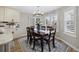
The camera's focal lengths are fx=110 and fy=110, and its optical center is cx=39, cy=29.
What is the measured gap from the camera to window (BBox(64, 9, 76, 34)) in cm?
191

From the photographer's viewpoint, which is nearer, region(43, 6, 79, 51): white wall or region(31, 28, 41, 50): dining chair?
region(43, 6, 79, 51): white wall

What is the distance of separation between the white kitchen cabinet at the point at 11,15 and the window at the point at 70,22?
0.86 metres

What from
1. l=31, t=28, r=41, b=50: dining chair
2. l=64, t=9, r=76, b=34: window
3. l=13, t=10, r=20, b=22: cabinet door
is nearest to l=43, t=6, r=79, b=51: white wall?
l=64, t=9, r=76, b=34: window

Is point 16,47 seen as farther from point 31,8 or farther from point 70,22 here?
point 70,22

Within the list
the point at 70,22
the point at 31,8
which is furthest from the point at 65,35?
the point at 31,8

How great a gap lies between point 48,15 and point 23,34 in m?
0.57

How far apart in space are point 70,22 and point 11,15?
1.06 metres

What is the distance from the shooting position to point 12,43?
195cm

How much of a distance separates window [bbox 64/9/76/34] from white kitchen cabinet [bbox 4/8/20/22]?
86 cm

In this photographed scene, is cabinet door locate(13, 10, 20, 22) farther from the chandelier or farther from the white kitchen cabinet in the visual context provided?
the chandelier

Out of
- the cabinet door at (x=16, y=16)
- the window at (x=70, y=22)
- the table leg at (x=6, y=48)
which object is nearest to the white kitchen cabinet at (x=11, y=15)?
the cabinet door at (x=16, y=16)
